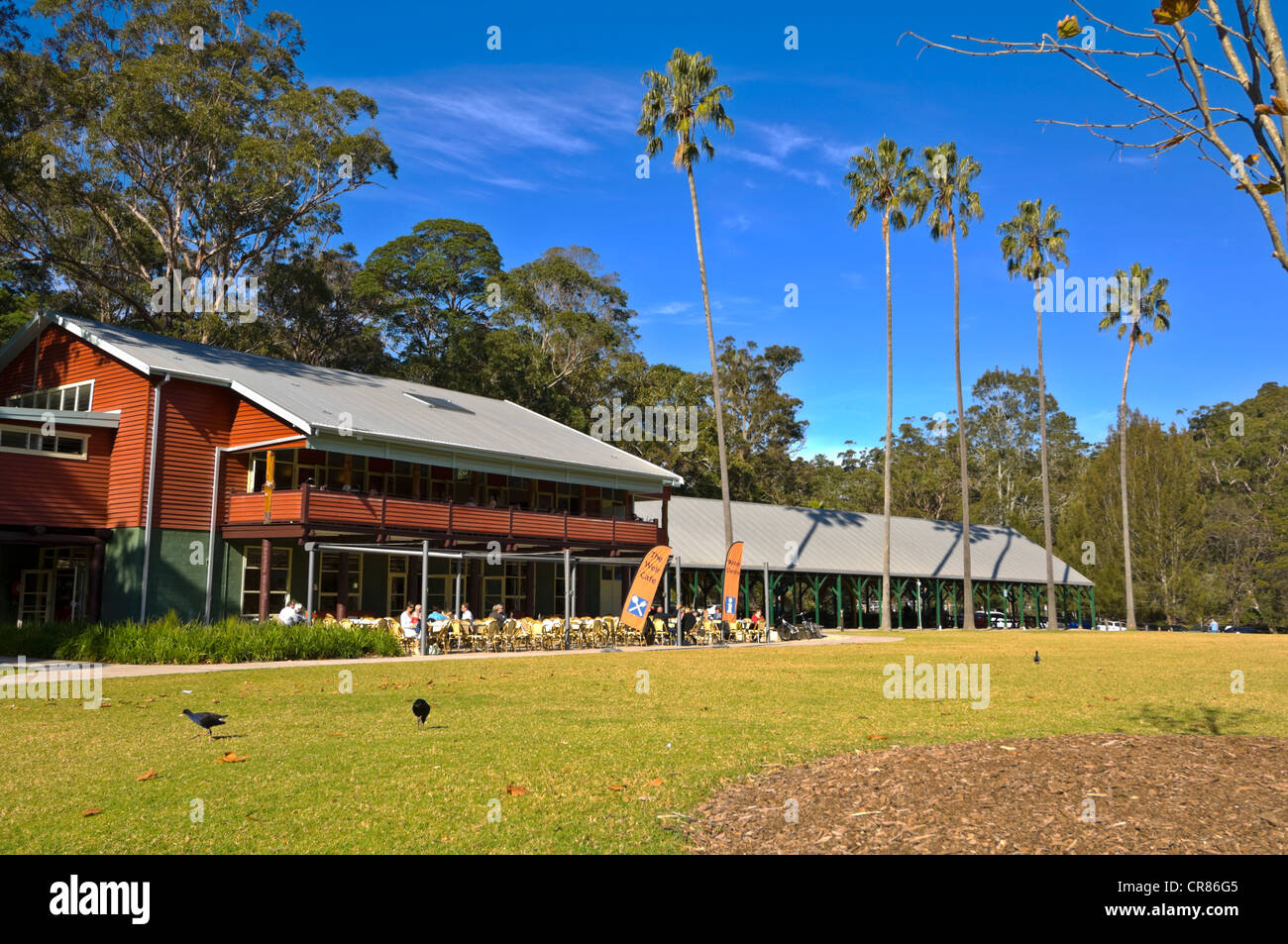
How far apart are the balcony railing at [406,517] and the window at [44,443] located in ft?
13.9

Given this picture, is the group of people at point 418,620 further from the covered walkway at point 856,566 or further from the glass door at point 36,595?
the covered walkway at point 856,566

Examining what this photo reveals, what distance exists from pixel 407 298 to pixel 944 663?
138 feet

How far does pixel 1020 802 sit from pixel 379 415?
87.5 ft

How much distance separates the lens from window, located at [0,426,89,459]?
85.3 feet

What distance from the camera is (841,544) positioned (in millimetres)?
49375

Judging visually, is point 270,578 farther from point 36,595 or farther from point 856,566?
point 856,566

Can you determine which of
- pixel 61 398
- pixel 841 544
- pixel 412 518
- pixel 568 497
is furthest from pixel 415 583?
pixel 841 544

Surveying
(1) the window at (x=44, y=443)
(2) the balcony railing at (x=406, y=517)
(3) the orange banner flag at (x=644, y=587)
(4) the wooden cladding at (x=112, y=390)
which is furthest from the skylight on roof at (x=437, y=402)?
(3) the orange banner flag at (x=644, y=587)

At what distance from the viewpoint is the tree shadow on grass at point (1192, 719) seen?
10.3m

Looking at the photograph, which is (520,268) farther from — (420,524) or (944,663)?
(944,663)

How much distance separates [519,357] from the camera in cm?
Answer: 5231

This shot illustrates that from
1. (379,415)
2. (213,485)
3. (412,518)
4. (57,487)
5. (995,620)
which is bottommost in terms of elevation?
(995,620)

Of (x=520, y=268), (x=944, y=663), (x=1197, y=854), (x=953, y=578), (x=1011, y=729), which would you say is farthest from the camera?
(x=520, y=268)
